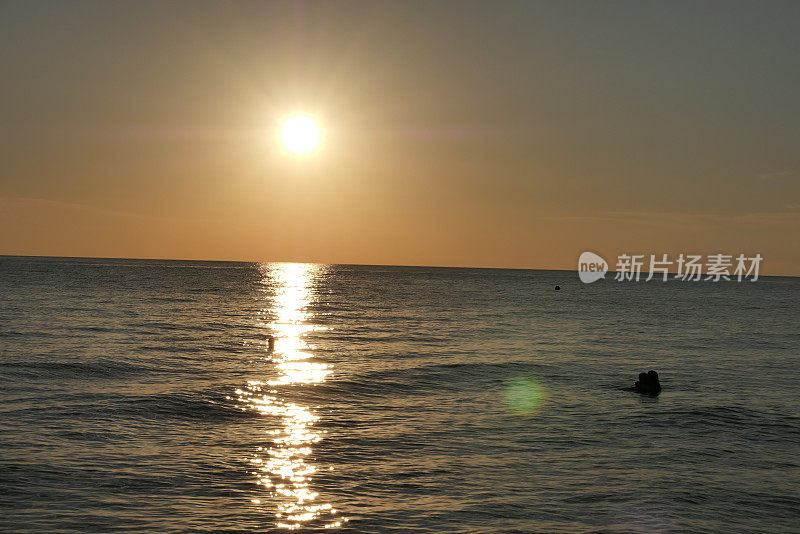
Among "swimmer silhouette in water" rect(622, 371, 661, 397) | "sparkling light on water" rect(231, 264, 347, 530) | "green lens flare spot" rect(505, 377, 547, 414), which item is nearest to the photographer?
"sparkling light on water" rect(231, 264, 347, 530)

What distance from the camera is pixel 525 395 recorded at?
97.7 ft

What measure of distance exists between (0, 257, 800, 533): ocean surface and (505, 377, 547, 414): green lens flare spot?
13 cm

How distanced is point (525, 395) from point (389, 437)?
9.79 metres

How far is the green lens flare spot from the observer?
27.0m

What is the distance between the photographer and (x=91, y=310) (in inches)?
2810

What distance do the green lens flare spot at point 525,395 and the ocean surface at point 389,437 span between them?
0.13m

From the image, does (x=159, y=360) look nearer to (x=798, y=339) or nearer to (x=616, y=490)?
(x=616, y=490)

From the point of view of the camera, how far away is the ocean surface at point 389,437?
15.2 metres

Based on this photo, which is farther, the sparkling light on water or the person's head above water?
the person's head above water

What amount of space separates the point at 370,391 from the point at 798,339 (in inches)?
1730

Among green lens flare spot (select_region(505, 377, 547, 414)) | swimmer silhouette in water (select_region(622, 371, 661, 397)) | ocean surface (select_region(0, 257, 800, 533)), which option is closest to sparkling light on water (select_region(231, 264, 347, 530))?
ocean surface (select_region(0, 257, 800, 533))

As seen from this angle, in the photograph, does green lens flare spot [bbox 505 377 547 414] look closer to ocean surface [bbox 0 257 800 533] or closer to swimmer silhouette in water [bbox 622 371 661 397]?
ocean surface [bbox 0 257 800 533]

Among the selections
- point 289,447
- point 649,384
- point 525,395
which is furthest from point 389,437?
point 649,384

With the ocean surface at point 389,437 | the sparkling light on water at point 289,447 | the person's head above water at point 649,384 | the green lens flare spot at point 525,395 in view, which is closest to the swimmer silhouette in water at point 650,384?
the person's head above water at point 649,384
